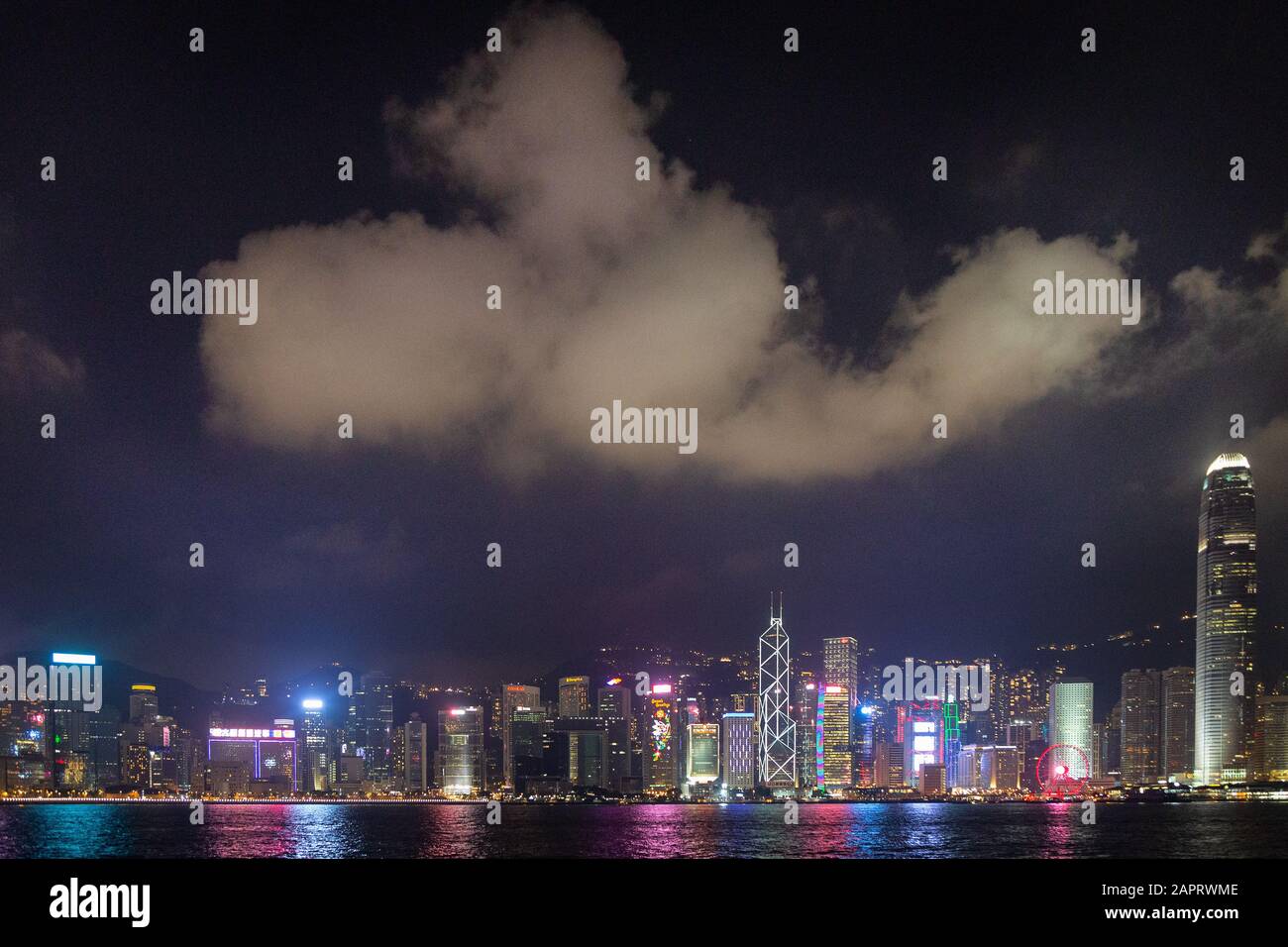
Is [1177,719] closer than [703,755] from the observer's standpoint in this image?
No

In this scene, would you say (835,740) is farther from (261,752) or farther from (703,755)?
(261,752)

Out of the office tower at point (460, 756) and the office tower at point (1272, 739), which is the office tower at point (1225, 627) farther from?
the office tower at point (460, 756)

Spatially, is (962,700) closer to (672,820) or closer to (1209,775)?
(1209,775)

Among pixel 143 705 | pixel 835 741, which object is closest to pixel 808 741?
pixel 835 741

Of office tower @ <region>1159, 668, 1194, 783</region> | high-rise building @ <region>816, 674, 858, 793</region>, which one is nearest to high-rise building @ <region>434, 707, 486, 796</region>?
high-rise building @ <region>816, 674, 858, 793</region>

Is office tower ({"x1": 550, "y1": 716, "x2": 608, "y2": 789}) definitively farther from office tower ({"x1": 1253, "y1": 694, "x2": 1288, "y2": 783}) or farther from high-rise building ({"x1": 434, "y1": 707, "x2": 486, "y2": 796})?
office tower ({"x1": 1253, "y1": 694, "x2": 1288, "y2": 783})
